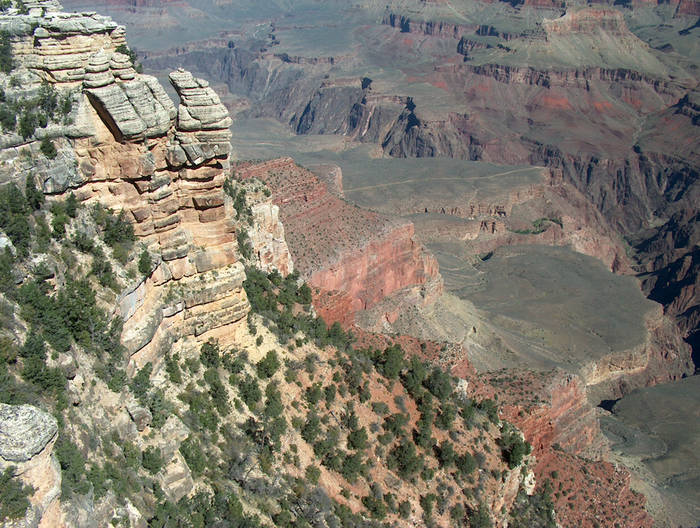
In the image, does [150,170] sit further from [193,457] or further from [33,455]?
[33,455]

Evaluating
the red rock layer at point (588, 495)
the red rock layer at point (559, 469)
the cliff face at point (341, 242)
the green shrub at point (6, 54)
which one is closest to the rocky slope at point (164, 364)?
the green shrub at point (6, 54)

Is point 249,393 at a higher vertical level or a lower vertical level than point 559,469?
higher

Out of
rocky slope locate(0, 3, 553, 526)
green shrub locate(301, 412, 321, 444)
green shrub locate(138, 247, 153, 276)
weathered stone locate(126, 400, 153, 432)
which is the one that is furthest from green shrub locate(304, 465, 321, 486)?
green shrub locate(138, 247, 153, 276)

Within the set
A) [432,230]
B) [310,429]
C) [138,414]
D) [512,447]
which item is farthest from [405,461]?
[432,230]

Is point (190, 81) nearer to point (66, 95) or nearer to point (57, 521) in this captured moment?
point (66, 95)

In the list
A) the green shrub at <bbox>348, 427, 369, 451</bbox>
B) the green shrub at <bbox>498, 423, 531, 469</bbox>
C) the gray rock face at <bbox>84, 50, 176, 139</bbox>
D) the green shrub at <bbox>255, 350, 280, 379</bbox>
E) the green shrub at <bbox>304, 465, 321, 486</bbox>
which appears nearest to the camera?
the gray rock face at <bbox>84, 50, 176, 139</bbox>

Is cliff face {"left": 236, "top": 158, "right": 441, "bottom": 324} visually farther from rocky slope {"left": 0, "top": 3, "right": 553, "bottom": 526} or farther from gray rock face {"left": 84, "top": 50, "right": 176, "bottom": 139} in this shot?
gray rock face {"left": 84, "top": 50, "right": 176, "bottom": 139}
